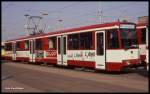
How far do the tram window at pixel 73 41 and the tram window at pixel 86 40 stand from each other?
711 mm

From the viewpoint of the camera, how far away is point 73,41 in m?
24.1

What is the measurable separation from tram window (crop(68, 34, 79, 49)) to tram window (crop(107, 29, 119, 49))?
4131mm

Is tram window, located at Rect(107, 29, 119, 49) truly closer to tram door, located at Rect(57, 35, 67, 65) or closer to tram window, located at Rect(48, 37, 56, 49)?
tram door, located at Rect(57, 35, 67, 65)

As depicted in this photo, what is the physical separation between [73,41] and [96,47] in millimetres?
3499

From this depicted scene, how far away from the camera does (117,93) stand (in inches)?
474

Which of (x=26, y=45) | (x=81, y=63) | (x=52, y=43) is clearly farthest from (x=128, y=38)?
(x=26, y=45)

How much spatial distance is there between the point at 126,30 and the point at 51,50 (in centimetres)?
1003

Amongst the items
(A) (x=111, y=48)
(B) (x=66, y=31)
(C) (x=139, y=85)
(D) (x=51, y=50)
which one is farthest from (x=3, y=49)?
(C) (x=139, y=85)

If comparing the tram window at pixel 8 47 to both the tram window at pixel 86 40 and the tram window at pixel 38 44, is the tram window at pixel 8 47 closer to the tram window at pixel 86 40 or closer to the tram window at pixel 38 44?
the tram window at pixel 38 44

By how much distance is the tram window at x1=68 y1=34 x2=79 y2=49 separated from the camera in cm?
2356

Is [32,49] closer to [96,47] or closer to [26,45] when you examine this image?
[26,45]

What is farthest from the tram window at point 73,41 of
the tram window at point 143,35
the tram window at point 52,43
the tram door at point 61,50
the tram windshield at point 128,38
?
the tram windshield at point 128,38

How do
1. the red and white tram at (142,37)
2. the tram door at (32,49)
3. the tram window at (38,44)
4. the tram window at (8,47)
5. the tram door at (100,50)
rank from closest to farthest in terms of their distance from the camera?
the tram door at (100,50), the red and white tram at (142,37), the tram window at (38,44), the tram door at (32,49), the tram window at (8,47)

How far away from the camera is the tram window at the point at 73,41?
23559mm
